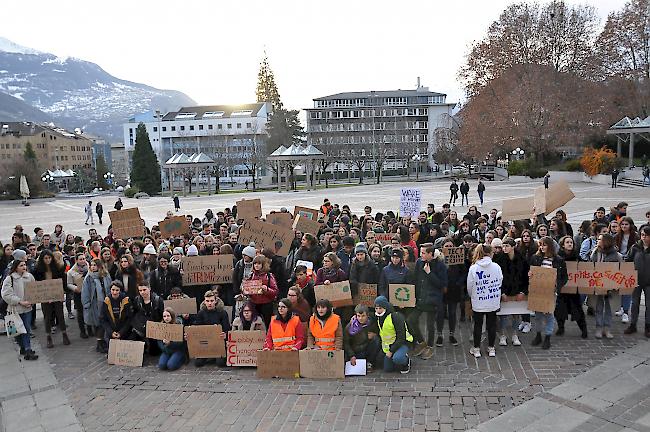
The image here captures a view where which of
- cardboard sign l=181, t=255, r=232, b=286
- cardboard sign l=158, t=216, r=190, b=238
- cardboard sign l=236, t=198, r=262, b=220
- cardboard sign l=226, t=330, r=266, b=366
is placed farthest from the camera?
cardboard sign l=236, t=198, r=262, b=220

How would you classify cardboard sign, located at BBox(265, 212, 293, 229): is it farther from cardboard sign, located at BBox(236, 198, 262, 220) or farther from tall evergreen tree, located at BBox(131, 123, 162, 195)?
tall evergreen tree, located at BBox(131, 123, 162, 195)

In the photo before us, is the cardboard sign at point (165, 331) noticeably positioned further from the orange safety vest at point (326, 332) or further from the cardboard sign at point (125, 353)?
the orange safety vest at point (326, 332)

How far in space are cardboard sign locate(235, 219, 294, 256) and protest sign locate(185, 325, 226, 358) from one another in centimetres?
351

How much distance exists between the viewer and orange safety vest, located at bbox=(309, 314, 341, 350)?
301 inches

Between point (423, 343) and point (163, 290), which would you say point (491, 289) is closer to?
point (423, 343)

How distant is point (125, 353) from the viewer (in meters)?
8.65

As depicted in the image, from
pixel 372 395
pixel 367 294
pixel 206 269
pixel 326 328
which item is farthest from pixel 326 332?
pixel 206 269

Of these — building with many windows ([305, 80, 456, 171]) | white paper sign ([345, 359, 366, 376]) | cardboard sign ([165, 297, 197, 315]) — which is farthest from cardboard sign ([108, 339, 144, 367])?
building with many windows ([305, 80, 456, 171])

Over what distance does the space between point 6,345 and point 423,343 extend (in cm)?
792

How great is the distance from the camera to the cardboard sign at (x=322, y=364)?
25.0 feet

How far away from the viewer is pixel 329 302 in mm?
7754

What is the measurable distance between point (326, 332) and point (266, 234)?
14.5 feet

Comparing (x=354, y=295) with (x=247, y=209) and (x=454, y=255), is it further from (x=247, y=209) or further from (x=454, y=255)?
(x=247, y=209)

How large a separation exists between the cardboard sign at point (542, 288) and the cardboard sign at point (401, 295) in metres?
1.93
